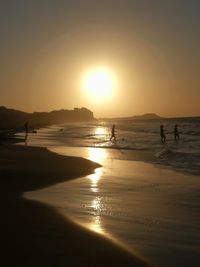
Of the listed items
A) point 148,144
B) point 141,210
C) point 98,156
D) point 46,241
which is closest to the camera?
point 46,241

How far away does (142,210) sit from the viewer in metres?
10.8

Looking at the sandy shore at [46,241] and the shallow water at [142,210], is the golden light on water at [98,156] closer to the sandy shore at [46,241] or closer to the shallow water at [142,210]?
the shallow water at [142,210]

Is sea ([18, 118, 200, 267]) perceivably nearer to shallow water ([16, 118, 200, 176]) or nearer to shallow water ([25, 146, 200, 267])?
shallow water ([25, 146, 200, 267])

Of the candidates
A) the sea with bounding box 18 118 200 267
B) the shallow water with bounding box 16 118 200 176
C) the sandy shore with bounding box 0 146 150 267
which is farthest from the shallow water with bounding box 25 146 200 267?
the shallow water with bounding box 16 118 200 176

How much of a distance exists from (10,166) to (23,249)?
45.0 feet

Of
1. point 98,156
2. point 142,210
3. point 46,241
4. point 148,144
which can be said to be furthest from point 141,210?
point 148,144

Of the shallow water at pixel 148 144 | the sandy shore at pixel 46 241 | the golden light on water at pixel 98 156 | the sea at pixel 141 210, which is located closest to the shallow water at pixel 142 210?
the sea at pixel 141 210

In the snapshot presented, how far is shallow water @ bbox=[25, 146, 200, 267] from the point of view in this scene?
7613 mm

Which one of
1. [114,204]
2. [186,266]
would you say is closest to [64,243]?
[186,266]

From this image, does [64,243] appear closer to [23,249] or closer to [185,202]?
[23,249]

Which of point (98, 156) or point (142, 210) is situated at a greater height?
point (142, 210)

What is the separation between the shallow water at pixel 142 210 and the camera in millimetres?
7613

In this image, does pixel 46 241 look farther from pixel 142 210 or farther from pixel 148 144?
pixel 148 144

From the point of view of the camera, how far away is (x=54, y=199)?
1230 cm
